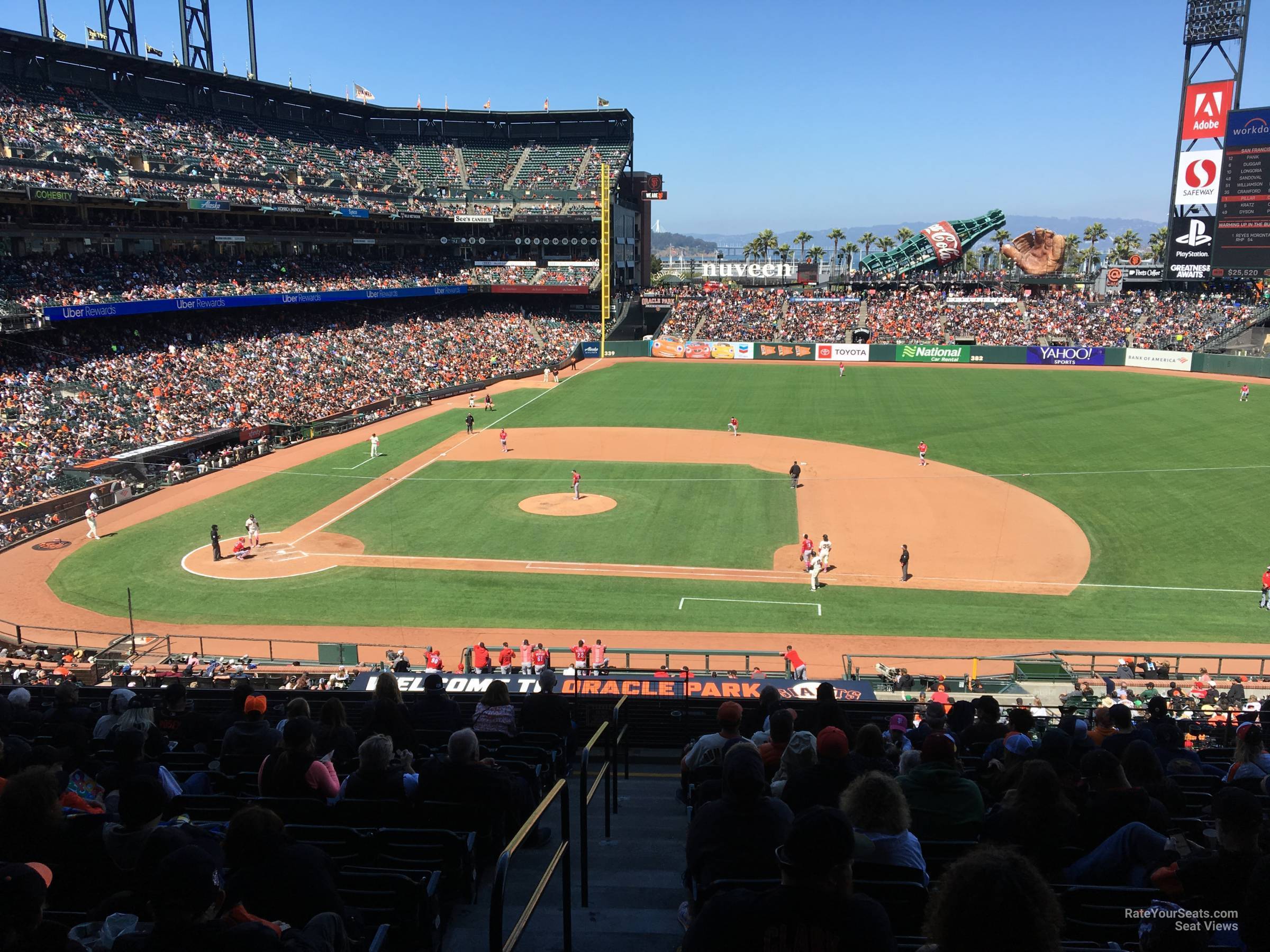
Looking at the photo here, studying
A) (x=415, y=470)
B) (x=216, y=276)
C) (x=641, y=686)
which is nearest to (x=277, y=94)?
(x=216, y=276)

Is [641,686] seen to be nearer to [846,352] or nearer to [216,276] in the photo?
[216,276]

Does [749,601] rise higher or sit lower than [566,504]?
lower

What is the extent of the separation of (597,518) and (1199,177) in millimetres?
57948

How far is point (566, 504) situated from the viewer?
35594 mm

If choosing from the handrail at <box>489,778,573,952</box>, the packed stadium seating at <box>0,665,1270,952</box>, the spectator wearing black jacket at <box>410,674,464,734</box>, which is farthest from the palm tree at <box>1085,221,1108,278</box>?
the handrail at <box>489,778,573,952</box>

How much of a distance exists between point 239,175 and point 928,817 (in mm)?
70622

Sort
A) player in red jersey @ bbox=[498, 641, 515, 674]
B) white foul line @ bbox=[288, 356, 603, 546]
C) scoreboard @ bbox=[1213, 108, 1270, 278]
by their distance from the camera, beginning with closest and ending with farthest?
player in red jersey @ bbox=[498, 641, 515, 674], white foul line @ bbox=[288, 356, 603, 546], scoreboard @ bbox=[1213, 108, 1270, 278]

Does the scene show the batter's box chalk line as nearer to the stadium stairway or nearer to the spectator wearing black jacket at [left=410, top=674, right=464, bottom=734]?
the spectator wearing black jacket at [left=410, top=674, right=464, bottom=734]

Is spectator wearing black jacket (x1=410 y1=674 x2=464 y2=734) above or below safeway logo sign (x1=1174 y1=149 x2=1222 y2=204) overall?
below

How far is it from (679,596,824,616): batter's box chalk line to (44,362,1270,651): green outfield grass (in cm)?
23

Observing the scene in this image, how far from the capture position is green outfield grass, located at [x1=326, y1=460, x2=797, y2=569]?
30.1 m

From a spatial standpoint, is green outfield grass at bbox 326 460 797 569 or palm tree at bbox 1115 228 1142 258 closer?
green outfield grass at bbox 326 460 797 569

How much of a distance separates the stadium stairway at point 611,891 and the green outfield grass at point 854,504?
15174mm

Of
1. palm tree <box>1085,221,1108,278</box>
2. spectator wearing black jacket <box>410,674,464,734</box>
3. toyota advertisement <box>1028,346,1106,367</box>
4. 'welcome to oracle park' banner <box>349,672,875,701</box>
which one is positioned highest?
palm tree <box>1085,221,1108,278</box>
